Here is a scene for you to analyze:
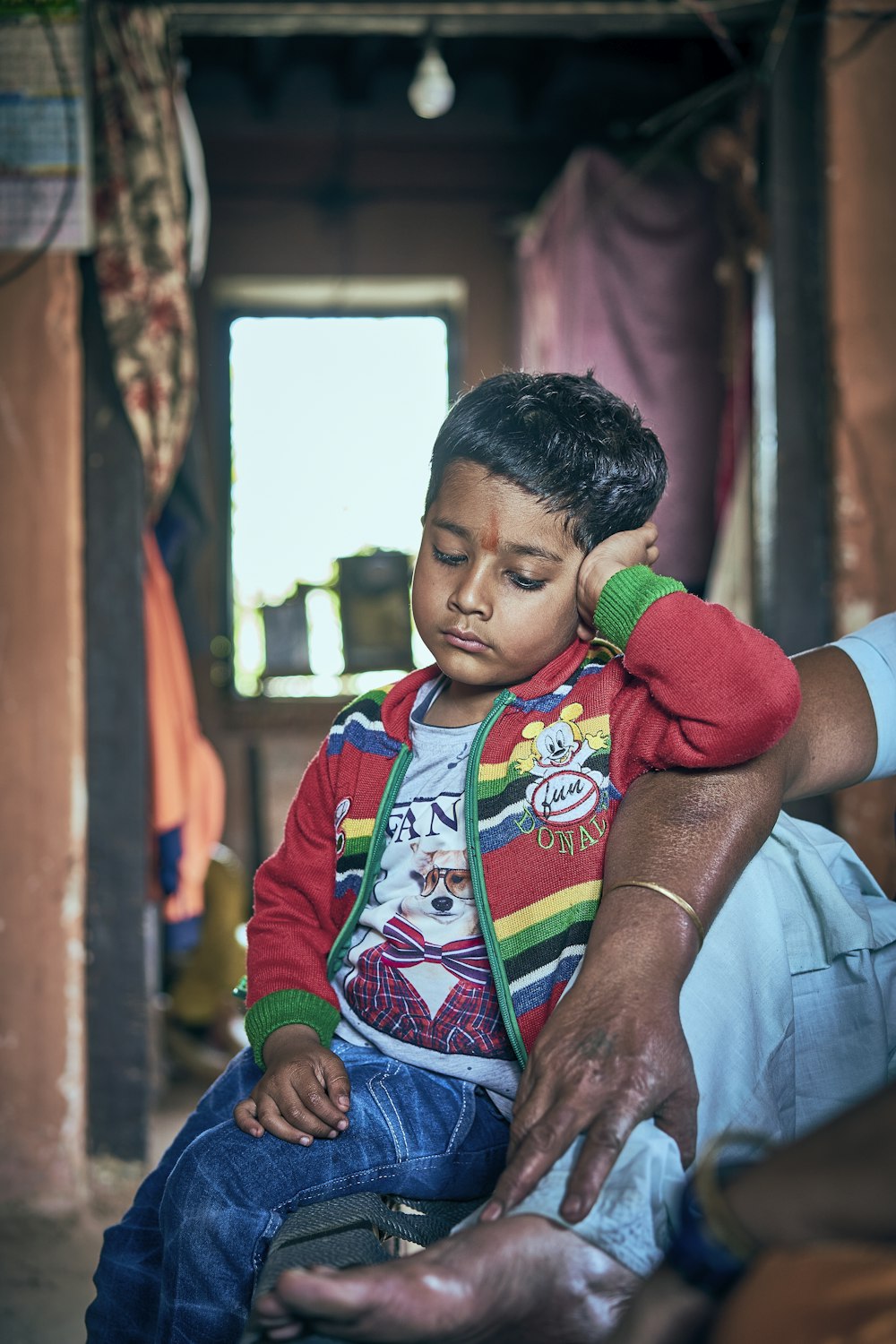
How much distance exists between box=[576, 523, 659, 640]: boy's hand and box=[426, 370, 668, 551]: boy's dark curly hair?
0.05m

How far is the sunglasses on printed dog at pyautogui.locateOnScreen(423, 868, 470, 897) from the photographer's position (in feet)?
4.48

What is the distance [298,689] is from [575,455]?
409cm

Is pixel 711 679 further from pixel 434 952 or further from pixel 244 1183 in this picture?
pixel 244 1183

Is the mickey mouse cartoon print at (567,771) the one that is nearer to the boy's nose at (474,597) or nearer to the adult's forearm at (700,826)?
the adult's forearm at (700,826)

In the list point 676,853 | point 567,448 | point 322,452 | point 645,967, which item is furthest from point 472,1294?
point 322,452

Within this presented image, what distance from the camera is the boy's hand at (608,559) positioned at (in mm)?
1339

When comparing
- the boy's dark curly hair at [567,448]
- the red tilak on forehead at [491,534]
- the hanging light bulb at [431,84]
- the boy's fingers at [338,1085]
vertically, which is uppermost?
the hanging light bulb at [431,84]

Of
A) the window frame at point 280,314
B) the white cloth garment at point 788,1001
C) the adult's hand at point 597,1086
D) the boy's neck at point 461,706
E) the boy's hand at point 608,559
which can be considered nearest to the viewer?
the adult's hand at point 597,1086

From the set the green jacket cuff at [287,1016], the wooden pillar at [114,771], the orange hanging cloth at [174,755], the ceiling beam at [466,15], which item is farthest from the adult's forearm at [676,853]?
the ceiling beam at [466,15]

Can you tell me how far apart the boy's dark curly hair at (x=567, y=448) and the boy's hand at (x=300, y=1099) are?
2.14 ft

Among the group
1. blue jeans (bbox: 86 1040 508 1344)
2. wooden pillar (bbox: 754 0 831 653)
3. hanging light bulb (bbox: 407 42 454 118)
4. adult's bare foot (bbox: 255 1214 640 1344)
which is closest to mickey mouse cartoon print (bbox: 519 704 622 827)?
blue jeans (bbox: 86 1040 508 1344)

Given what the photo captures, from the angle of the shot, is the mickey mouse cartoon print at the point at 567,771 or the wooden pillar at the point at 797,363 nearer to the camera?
the mickey mouse cartoon print at the point at 567,771

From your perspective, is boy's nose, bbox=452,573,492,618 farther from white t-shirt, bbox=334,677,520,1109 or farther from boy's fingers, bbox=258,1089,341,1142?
boy's fingers, bbox=258,1089,341,1142

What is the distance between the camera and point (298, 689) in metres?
5.42
